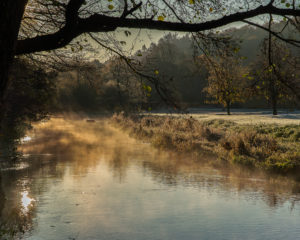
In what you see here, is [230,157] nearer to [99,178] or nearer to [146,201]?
[99,178]

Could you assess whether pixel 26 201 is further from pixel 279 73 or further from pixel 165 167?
pixel 279 73

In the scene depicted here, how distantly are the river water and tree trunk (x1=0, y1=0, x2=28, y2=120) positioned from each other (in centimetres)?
386

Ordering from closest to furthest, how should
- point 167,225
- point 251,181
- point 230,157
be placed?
point 167,225 → point 251,181 → point 230,157

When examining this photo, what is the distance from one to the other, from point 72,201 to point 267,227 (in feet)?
20.4

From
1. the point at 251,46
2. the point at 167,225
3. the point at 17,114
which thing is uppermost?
the point at 251,46

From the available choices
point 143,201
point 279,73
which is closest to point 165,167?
point 143,201

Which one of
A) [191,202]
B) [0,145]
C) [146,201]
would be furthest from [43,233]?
[0,145]

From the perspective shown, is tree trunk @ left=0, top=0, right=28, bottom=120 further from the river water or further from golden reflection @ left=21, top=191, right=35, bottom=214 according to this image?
golden reflection @ left=21, top=191, right=35, bottom=214

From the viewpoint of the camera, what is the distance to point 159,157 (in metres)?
23.4

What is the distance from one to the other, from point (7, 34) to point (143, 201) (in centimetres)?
923

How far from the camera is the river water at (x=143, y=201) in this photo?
1028 centimetres

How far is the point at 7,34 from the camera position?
5.20 m

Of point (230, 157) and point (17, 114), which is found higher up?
point (17, 114)

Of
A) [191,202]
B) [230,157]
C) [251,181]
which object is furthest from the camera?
[230,157]
